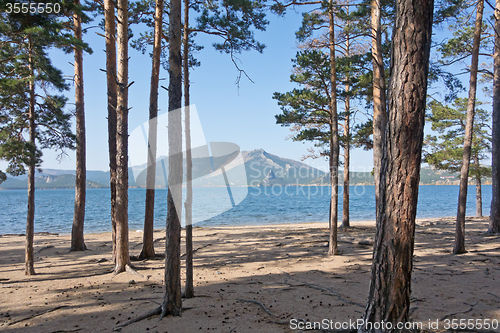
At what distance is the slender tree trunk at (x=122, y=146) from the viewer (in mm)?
6336

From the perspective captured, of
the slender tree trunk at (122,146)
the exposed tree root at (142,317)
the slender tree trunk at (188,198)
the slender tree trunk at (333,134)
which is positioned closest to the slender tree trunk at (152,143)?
the slender tree trunk at (122,146)

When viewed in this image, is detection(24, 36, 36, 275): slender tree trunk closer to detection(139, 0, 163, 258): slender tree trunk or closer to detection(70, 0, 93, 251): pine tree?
detection(139, 0, 163, 258): slender tree trunk

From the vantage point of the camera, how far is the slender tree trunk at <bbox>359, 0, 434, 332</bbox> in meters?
2.69

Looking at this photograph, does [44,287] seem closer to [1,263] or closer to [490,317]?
[1,263]

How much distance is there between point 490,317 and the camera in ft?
12.2

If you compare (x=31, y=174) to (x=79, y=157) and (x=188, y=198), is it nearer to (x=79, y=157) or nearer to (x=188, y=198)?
(x=79, y=157)

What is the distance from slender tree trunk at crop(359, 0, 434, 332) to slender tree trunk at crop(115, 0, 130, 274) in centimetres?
538

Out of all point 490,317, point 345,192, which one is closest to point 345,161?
point 345,192

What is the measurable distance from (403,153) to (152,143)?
6981mm

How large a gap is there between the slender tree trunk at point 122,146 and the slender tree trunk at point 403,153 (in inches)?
212

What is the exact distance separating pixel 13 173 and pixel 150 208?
12.8 feet

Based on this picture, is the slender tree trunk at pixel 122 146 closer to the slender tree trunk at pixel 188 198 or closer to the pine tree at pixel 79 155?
the slender tree trunk at pixel 188 198

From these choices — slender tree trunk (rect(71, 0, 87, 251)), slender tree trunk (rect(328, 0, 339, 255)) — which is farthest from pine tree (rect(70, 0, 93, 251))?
slender tree trunk (rect(328, 0, 339, 255))

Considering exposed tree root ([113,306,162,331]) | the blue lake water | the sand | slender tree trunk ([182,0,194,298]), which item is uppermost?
slender tree trunk ([182,0,194,298])
